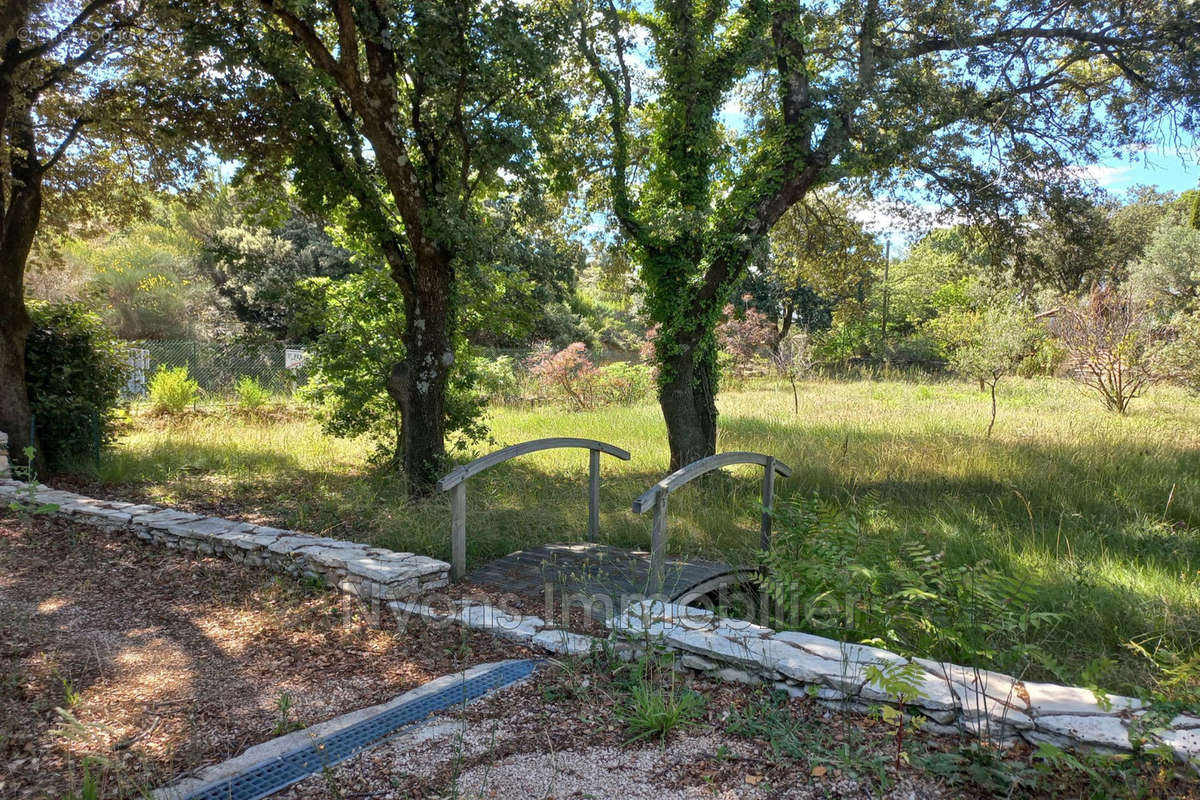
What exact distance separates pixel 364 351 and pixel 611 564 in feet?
17.5

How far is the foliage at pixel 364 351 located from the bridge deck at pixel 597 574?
4018 mm

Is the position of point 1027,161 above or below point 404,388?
above

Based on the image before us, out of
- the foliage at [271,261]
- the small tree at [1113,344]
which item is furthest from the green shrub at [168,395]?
the small tree at [1113,344]

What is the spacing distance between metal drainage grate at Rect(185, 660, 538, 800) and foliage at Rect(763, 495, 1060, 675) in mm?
1754

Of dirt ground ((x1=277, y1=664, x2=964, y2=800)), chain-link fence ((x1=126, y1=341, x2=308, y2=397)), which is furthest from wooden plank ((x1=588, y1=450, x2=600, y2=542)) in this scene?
chain-link fence ((x1=126, y1=341, x2=308, y2=397))

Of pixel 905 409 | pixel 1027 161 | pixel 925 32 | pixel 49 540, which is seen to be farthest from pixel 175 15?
pixel 905 409

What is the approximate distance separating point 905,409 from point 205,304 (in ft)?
80.8

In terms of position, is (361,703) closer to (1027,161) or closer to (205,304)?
(1027,161)

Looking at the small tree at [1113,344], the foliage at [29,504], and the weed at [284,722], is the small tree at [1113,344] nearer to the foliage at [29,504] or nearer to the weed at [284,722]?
the weed at [284,722]

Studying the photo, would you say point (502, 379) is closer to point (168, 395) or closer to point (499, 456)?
point (168, 395)

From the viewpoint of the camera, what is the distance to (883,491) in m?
8.14

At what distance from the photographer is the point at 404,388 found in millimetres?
8219

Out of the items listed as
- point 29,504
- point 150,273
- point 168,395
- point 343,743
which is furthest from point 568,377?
point 150,273

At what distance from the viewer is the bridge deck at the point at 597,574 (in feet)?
16.0
